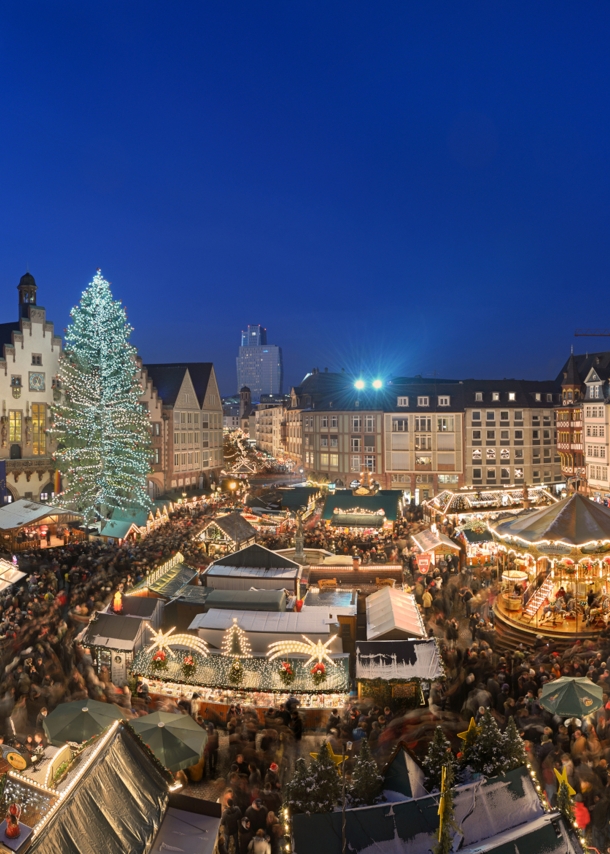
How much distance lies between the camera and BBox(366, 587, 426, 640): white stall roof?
52.2 ft

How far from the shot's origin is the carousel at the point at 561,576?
1902 centimetres

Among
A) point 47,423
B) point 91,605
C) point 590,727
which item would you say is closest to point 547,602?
point 590,727

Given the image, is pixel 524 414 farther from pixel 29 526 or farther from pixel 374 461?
pixel 29 526

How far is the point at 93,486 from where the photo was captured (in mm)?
34469

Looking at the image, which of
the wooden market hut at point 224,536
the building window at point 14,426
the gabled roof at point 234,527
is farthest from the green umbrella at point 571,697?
the building window at point 14,426

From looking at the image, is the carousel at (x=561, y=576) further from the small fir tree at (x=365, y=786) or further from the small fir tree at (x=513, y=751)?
the small fir tree at (x=365, y=786)

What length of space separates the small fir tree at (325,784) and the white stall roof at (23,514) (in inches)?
965

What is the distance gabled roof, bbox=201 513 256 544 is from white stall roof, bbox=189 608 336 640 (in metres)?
11.4

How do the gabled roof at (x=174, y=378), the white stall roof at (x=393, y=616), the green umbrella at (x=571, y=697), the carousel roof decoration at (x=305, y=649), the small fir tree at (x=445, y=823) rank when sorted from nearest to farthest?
the small fir tree at (x=445, y=823), the green umbrella at (x=571, y=697), the carousel roof decoration at (x=305, y=649), the white stall roof at (x=393, y=616), the gabled roof at (x=174, y=378)

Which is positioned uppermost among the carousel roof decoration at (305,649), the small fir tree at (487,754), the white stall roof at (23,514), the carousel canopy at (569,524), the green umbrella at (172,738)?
the carousel canopy at (569,524)

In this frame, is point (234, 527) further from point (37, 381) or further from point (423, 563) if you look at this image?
point (37, 381)

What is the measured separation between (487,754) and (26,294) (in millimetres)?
40870

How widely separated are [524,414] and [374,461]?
13.6 meters

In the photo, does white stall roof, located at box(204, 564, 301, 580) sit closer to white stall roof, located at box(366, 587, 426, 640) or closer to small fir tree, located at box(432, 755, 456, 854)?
white stall roof, located at box(366, 587, 426, 640)
